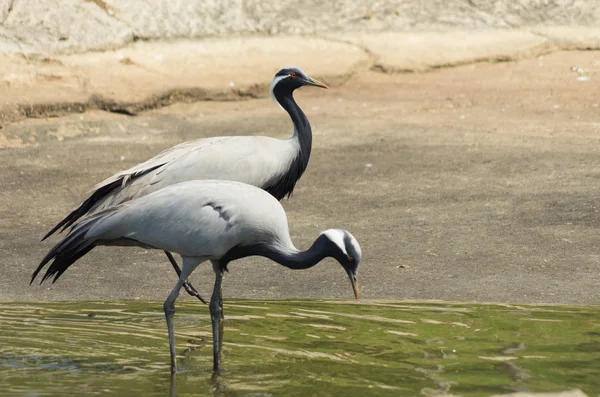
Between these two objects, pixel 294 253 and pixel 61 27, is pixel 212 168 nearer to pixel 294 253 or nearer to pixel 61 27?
pixel 294 253

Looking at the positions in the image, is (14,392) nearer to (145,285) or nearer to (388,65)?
(145,285)

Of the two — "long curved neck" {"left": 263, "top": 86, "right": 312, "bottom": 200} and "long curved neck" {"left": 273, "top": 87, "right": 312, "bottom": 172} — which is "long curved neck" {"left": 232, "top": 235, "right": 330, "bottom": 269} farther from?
"long curved neck" {"left": 273, "top": 87, "right": 312, "bottom": 172}

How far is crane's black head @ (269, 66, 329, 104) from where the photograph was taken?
7531mm

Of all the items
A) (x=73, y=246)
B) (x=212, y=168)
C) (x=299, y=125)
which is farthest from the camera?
(x=299, y=125)

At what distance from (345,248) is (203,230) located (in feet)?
2.37

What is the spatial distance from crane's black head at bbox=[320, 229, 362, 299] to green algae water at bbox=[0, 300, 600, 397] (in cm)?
46

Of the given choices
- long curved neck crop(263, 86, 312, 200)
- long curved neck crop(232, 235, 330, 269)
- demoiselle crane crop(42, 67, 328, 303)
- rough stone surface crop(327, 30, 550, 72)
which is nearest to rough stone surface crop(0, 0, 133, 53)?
rough stone surface crop(327, 30, 550, 72)

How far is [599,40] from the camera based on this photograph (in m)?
12.9

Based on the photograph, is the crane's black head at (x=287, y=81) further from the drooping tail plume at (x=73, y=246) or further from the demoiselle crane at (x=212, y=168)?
the drooping tail plume at (x=73, y=246)

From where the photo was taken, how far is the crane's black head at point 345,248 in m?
5.18

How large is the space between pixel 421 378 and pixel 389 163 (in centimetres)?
467

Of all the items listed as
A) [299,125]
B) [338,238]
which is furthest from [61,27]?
[338,238]

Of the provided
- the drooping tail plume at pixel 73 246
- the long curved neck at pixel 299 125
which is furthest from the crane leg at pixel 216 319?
the long curved neck at pixel 299 125

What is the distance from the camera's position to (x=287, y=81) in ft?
24.8
